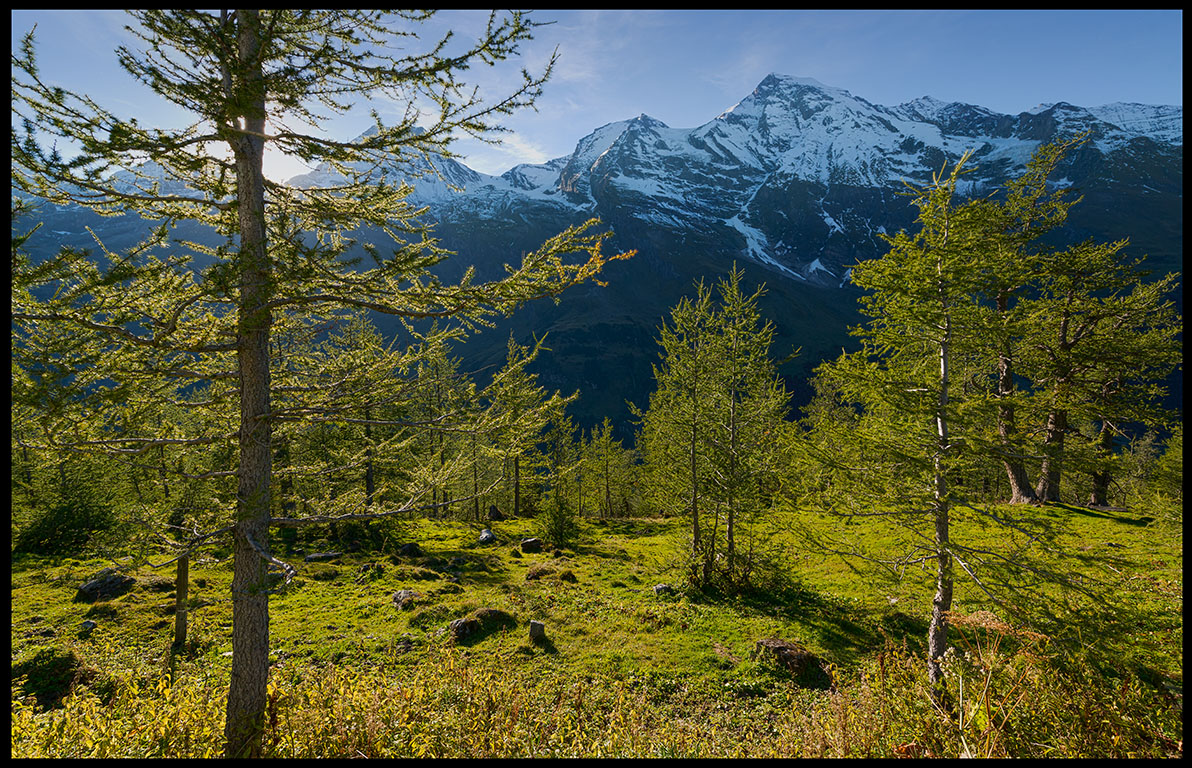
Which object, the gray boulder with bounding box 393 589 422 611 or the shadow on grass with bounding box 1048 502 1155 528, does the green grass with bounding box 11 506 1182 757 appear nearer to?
the shadow on grass with bounding box 1048 502 1155 528

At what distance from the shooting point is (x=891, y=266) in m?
7.91

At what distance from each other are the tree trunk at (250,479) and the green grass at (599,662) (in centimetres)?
34

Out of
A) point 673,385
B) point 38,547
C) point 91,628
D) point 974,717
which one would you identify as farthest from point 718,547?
point 38,547

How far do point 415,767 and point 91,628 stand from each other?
13.3m

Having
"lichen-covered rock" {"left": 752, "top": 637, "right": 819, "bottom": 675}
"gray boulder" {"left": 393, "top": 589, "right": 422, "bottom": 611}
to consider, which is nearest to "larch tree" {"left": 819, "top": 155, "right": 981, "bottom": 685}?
"lichen-covered rock" {"left": 752, "top": 637, "right": 819, "bottom": 675}

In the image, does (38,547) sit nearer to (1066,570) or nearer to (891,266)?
(891,266)

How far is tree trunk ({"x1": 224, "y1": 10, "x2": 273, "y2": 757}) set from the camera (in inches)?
214

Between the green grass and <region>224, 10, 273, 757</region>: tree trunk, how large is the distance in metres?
0.34

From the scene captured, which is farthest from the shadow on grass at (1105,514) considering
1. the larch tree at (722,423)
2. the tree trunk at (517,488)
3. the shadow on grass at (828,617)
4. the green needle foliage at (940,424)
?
the tree trunk at (517,488)

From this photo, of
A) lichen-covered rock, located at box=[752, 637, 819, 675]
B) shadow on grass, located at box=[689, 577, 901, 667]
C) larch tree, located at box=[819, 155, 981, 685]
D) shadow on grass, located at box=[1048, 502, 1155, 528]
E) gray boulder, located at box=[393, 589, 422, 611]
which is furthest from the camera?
shadow on grass, located at box=[1048, 502, 1155, 528]

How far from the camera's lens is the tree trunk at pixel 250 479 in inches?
214

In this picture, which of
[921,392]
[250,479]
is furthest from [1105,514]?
[250,479]

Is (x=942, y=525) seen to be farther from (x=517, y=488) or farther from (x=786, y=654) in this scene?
(x=517, y=488)

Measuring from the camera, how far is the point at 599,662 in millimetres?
9805
